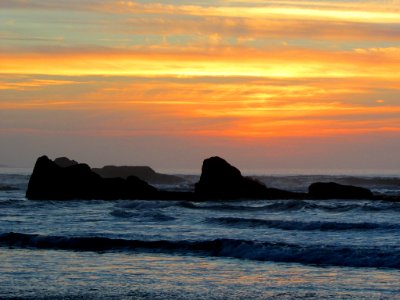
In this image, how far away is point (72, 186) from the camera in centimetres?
6388

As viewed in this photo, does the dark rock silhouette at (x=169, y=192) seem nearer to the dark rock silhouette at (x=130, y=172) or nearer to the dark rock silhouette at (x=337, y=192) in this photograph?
the dark rock silhouette at (x=337, y=192)

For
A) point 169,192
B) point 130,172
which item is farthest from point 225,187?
point 130,172

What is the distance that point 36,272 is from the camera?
74.5ft

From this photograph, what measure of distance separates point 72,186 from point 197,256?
37.7 m

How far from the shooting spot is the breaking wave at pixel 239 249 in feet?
83.4

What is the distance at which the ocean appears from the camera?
19.9 meters

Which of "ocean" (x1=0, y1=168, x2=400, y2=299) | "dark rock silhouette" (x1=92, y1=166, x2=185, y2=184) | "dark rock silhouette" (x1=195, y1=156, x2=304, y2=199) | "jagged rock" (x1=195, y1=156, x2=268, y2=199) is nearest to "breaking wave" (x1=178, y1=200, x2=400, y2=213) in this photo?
"ocean" (x1=0, y1=168, x2=400, y2=299)

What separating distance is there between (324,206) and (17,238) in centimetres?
Answer: 2456

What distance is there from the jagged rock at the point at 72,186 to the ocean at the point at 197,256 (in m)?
15.9

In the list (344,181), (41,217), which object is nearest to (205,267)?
(41,217)

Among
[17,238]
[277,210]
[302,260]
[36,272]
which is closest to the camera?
[36,272]

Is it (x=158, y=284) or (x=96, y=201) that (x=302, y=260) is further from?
(x=96, y=201)

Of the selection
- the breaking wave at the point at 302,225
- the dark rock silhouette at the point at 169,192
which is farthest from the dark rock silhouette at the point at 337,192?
the breaking wave at the point at 302,225

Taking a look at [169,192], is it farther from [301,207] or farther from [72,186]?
[301,207]
